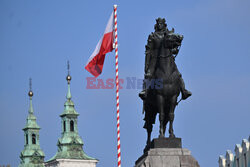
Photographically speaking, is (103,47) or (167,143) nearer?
(167,143)

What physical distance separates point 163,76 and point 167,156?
286 cm

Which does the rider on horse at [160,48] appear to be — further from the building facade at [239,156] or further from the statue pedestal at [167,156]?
the building facade at [239,156]

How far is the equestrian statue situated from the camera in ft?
122

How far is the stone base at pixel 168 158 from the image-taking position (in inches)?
1423

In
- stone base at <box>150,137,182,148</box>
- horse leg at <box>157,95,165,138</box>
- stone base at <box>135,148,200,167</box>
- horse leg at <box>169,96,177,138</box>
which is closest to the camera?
stone base at <box>135,148,200,167</box>

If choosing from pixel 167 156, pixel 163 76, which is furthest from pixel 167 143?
pixel 163 76

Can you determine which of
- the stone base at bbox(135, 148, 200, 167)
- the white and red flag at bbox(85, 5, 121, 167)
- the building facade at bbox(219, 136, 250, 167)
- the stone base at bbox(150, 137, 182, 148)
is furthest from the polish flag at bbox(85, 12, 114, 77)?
the building facade at bbox(219, 136, 250, 167)

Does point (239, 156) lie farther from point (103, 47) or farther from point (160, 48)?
point (160, 48)

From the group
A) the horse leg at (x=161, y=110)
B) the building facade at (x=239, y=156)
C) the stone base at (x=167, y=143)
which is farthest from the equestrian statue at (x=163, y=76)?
the building facade at (x=239, y=156)

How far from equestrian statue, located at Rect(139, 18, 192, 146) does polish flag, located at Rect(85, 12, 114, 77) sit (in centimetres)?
265

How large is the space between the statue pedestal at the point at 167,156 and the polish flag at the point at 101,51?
481 cm

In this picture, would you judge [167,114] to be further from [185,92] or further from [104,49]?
[104,49]

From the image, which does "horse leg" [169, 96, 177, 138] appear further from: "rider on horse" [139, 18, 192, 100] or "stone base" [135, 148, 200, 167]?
"stone base" [135, 148, 200, 167]

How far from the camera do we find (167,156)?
36.3 meters
